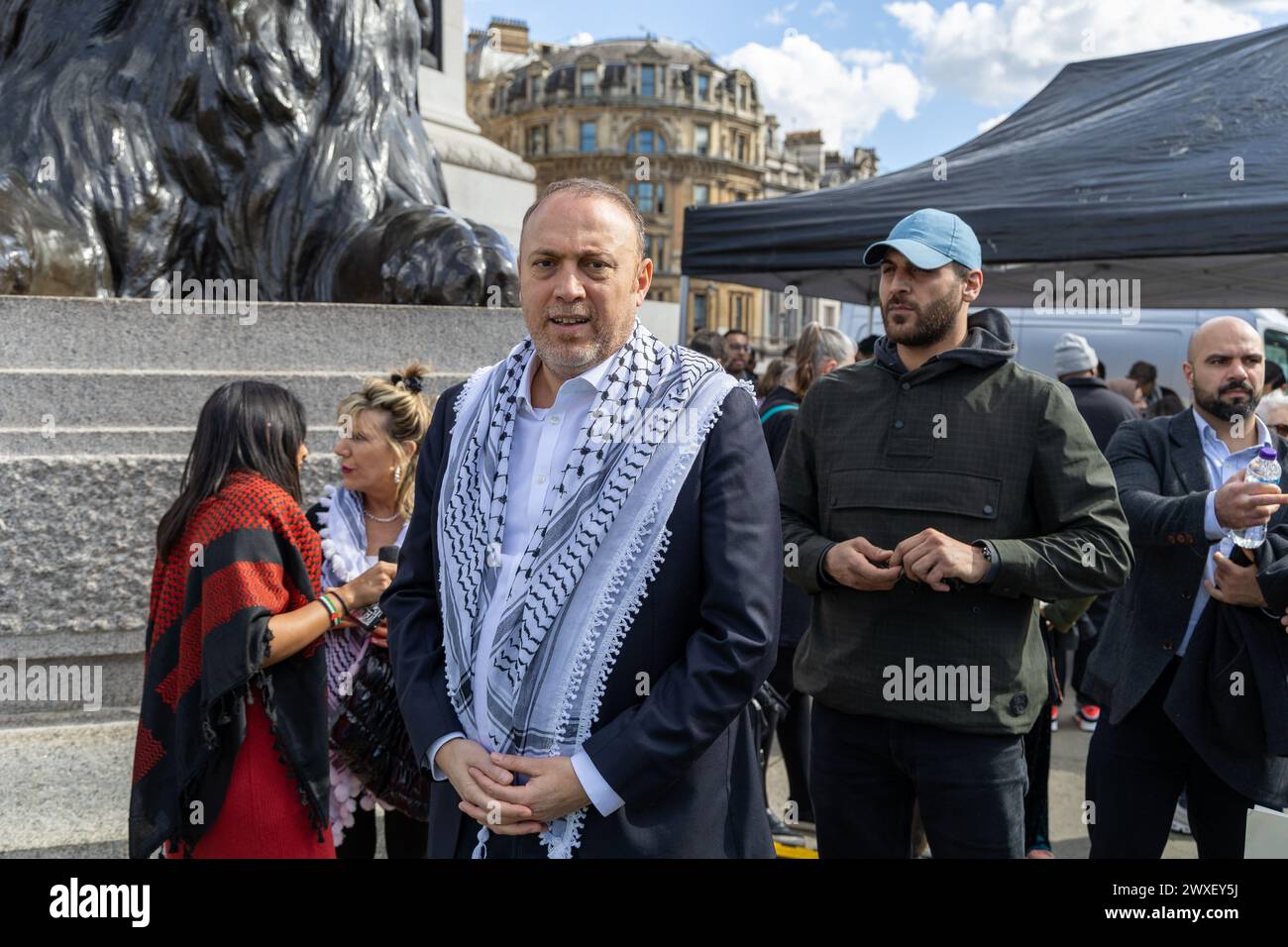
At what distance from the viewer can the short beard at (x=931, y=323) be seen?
273 centimetres

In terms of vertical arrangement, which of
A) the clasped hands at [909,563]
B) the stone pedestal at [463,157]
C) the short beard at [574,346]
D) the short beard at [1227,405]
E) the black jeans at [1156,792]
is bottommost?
the black jeans at [1156,792]

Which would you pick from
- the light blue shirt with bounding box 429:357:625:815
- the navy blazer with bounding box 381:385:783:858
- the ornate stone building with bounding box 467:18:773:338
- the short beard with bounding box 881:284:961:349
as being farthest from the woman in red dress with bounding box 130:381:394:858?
the ornate stone building with bounding box 467:18:773:338

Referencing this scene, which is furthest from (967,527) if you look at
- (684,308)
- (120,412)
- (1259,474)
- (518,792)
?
(684,308)

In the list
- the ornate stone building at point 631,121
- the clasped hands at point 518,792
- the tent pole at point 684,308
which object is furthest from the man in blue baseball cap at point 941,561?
the ornate stone building at point 631,121

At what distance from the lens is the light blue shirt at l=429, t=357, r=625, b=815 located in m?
2.02

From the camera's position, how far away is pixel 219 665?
104 inches

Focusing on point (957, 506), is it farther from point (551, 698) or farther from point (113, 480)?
point (113, 480)

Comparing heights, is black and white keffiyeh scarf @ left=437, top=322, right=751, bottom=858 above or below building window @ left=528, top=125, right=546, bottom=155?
below

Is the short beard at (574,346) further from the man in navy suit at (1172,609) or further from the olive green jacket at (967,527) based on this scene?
the man in navy suit at (1172,609)

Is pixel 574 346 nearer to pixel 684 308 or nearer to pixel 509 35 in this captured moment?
pixel 684 308

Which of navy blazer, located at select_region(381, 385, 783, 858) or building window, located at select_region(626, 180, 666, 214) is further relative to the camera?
building window, located at select_region(626, 180, 666, 214)

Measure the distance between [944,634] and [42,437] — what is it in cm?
273

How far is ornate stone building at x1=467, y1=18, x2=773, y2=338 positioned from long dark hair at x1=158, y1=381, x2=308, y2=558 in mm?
63409

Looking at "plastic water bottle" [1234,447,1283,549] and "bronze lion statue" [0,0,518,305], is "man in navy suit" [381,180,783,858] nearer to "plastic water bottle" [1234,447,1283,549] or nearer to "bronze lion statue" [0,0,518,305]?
"plastic water bottle" [1234,447,1283,549]
